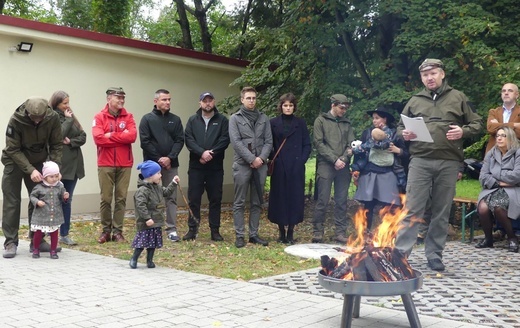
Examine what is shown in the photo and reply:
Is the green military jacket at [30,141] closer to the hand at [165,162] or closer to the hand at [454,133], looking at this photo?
the hand at [165,162]

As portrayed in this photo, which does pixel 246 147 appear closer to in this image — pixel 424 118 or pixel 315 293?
pixel 424 118

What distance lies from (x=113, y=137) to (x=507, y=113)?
225 inches

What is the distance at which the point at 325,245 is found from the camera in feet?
32.0

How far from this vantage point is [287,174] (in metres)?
9.93

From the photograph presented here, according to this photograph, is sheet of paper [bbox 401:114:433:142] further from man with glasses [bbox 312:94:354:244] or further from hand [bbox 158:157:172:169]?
hand [bbox 158:157:172:169]

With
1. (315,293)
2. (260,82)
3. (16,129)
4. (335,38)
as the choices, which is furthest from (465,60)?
(16,129)

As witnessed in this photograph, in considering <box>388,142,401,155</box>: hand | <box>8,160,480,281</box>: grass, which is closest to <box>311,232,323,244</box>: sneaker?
<box>8,160,480,281</box>: grass

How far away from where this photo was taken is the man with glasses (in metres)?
10.1

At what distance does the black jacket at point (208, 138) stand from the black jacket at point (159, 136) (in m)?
0.21

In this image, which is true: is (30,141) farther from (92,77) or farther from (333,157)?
(92,77)

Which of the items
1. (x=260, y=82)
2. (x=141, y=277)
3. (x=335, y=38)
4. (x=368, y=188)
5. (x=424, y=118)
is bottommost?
(x=141, y=277)

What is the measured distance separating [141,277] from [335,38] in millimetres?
6884

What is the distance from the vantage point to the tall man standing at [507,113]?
9.84 m

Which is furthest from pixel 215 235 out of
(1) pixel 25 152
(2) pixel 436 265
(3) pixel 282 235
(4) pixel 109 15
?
(4) pixel 109 15
